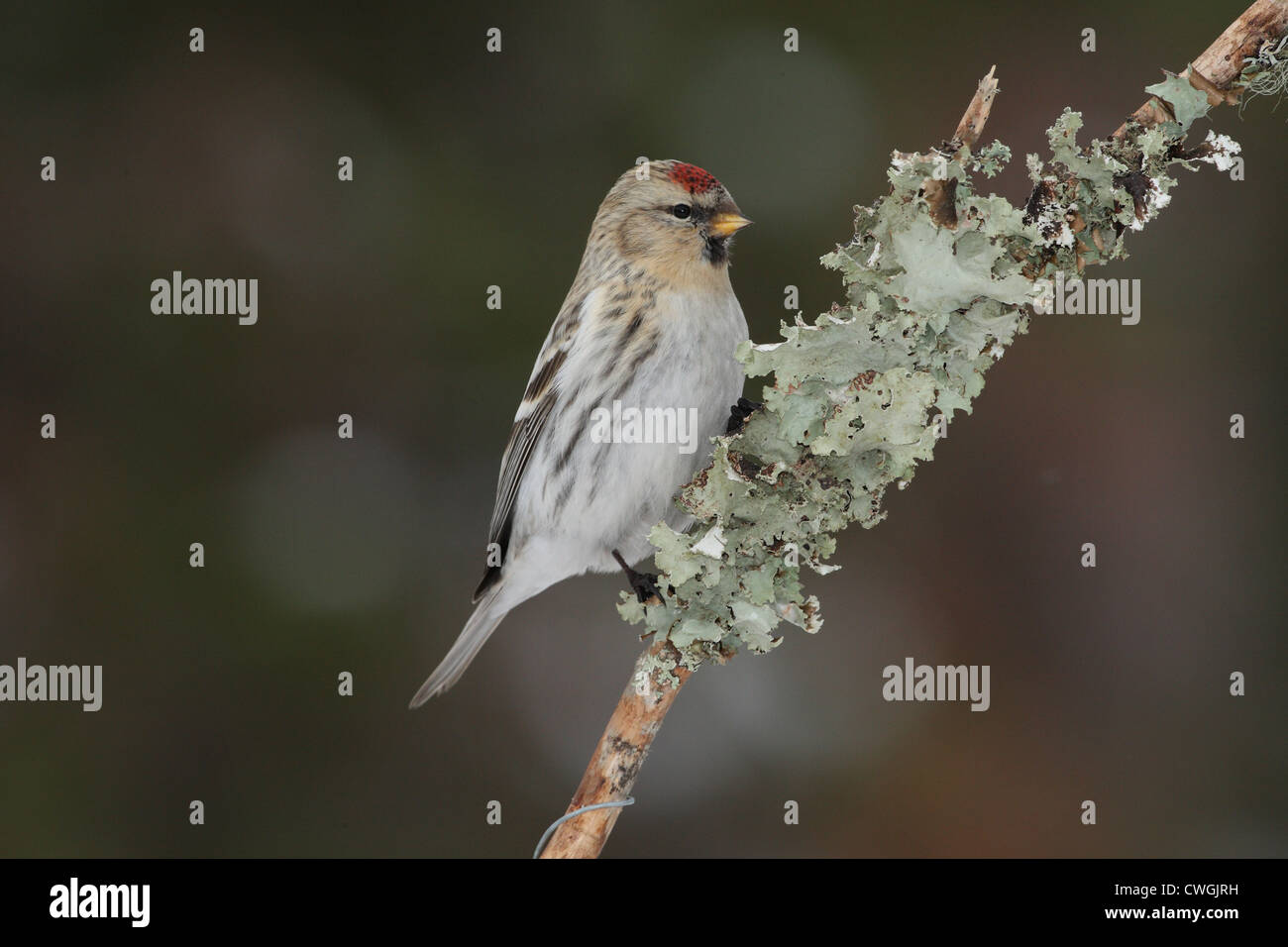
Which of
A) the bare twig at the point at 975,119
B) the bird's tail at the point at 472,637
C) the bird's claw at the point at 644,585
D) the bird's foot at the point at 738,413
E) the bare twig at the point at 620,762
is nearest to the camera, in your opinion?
the bare twig at the point at 975,119

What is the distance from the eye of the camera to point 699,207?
94.8 inches

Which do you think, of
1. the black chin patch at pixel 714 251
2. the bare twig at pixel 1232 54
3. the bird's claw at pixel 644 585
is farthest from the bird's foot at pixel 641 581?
the bare twig at pixel 1232 54

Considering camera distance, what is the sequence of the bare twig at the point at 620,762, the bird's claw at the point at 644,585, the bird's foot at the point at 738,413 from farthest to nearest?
the bird's claw at the point at 644,585 < the bird's foot at the point at 738,413 < the bare twig at the point at 620,762

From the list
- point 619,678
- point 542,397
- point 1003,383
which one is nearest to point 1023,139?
point 1003,383

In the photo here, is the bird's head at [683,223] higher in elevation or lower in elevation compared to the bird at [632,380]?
higher

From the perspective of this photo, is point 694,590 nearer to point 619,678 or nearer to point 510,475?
point 510,475

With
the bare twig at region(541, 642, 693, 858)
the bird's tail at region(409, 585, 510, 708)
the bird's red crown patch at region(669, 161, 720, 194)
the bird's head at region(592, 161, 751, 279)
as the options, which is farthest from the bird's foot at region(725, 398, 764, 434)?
the bird's tail at region(409, 585, 510, 708)

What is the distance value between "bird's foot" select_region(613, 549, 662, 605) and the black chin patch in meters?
0.56

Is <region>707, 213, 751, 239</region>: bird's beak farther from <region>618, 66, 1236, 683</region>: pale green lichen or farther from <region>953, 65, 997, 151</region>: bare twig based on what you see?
<region>953, 65, 997, 151</region>: bare twig

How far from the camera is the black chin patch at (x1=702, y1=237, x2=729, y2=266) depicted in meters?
2.42

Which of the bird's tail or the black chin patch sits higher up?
the black chin patch

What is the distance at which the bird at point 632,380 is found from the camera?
2.35 m

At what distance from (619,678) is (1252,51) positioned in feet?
6.89

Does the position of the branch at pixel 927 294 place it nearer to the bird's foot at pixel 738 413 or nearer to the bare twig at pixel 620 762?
the bare twig at pixel 620 762
